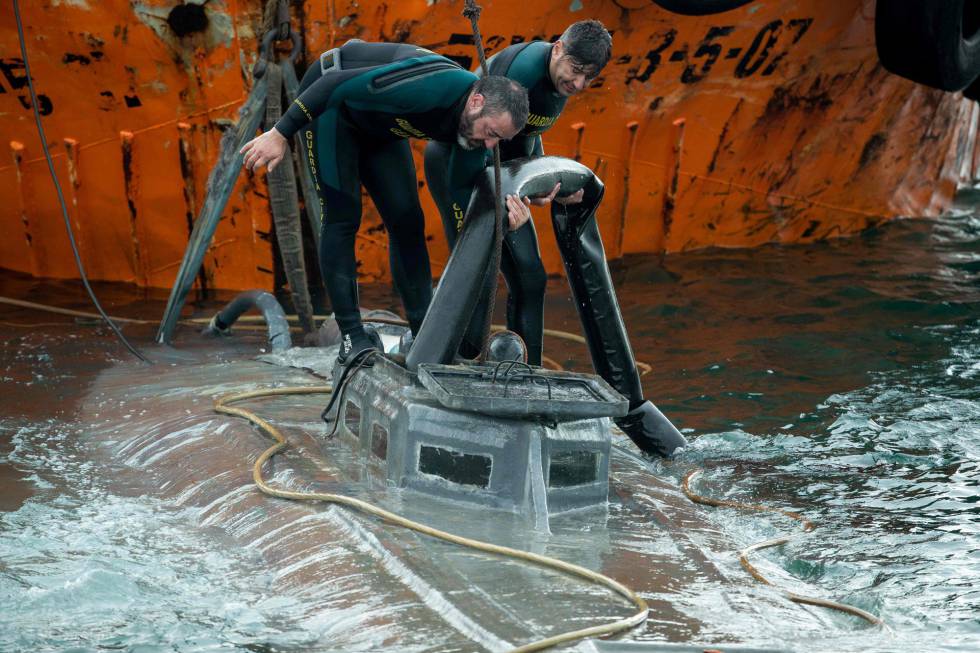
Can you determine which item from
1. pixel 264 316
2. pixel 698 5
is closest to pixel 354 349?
pixel 264 316

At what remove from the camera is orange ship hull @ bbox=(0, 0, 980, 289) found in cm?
801

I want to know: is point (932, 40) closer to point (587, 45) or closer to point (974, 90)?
point (974, 90)

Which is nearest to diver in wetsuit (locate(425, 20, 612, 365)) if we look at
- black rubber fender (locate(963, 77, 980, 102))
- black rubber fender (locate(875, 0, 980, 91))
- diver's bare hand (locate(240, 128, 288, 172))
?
diver's bare hand (locate(240, 128, 288, 172))

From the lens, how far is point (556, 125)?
30.1 feet

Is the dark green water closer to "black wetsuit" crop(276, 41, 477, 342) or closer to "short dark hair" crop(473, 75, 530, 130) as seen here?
"black wetsuit" crop(276, 41, 477, 342)

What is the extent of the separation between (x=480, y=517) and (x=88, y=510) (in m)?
1.58

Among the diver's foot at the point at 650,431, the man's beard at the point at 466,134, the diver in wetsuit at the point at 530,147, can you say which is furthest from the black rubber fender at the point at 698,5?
the man's beard at the point at 466,134

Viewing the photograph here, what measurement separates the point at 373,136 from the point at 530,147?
0.81 m

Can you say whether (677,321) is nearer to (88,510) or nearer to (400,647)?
(88,510)

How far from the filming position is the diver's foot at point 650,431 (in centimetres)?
563

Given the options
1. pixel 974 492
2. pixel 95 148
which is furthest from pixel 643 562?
pixel 95 148

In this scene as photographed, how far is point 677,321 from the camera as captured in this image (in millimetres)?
8500

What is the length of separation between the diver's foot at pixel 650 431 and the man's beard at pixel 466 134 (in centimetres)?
162

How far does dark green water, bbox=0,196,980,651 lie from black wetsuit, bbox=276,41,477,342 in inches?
56.0
